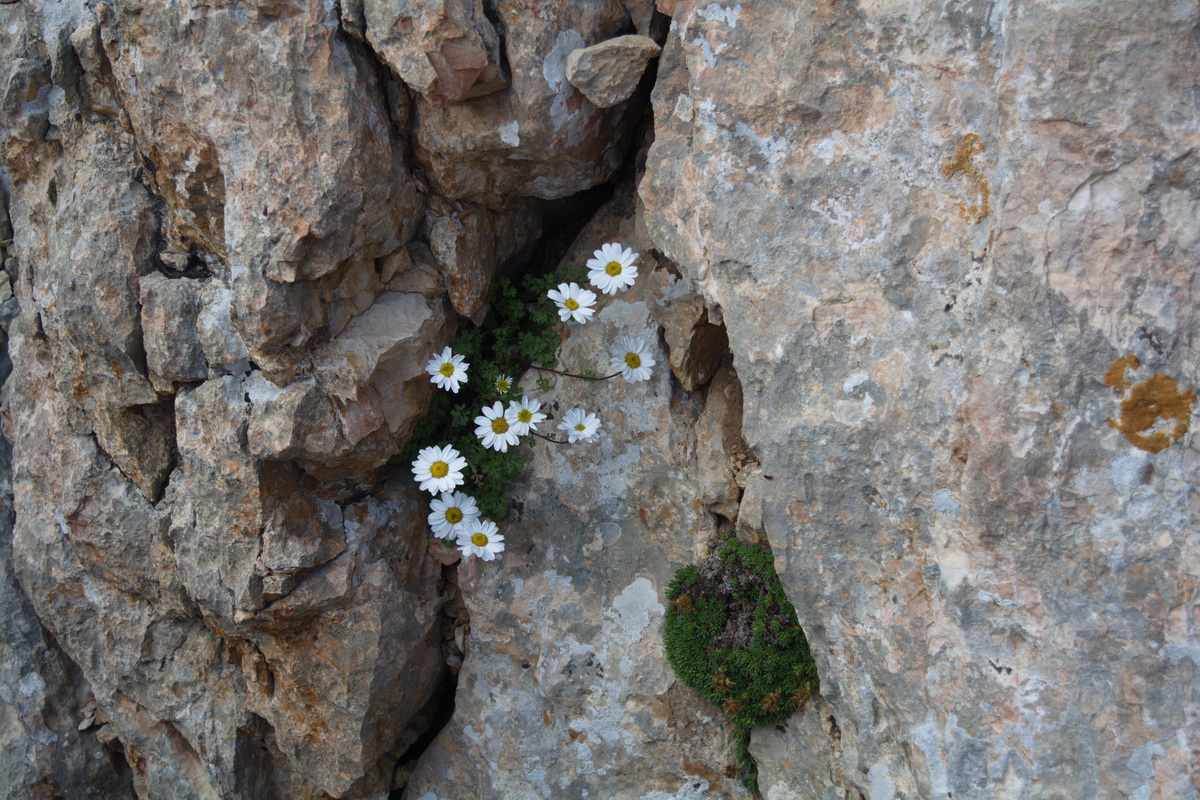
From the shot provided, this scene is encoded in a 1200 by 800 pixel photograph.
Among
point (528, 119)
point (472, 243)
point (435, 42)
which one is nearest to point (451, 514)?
point (472, 243)

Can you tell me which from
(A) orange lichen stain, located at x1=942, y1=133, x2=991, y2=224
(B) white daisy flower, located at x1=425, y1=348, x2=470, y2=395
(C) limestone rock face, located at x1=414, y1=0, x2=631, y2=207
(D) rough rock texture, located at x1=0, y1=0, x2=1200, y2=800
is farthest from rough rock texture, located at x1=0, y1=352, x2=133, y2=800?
(A) orange lichen stain, located at x1=942, y1=133, x2=991, y2=224

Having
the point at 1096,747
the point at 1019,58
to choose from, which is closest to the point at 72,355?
the point at 1019,58

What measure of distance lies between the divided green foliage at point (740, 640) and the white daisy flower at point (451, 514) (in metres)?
0.95

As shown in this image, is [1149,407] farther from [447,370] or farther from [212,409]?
[212,409]

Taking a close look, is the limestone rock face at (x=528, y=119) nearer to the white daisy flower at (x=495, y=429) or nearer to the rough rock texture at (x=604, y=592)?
the rough rock texture at (x=604, y=592)

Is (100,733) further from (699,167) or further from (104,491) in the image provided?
(699,167)

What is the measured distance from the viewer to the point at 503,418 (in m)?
3.92

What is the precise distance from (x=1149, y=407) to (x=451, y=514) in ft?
8.78

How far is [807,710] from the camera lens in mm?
3566

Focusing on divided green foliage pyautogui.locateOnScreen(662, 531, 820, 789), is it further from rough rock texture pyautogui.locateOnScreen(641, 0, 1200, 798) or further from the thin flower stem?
the thin flower stem

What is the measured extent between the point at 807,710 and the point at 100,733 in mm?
3534

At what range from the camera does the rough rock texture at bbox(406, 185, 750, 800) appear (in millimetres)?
3842

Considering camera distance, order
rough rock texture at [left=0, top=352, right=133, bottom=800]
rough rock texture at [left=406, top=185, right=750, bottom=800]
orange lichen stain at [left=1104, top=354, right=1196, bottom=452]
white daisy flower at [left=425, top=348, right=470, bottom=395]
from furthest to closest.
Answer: rough rock texture at [left=0, top=352, right=133, bottom=800]
rough rock texture at [left=406, top=185, right=750, bottom=800]
white daisy flower at [left=425, top=348, right=470, bottom=395]
orange lichen stain at [left=1104, top=354, right=1196, bottom=452]

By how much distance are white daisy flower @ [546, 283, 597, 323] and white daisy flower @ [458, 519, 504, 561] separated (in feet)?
3.24
